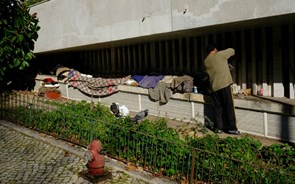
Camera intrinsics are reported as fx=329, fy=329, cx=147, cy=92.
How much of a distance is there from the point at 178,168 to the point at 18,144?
3750 mm

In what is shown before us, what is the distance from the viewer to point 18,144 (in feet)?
22.4

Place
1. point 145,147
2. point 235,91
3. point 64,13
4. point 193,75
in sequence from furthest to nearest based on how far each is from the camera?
point 64,13, point 193,75, point 235,91, point 145,147

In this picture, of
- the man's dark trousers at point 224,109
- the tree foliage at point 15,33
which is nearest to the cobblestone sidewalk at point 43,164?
the man's dark trousers at point 224,109

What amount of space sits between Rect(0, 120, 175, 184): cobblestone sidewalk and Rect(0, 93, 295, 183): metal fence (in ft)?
0.96

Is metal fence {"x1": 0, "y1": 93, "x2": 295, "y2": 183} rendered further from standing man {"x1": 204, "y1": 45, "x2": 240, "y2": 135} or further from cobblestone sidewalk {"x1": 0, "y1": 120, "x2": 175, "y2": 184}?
standing man {"x1": 204, "y1": 45, "x2": 240, "y2": 135}

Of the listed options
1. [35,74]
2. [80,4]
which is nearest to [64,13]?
[80,4]

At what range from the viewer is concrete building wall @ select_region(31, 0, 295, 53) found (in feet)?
19.9

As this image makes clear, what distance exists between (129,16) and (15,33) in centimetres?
380

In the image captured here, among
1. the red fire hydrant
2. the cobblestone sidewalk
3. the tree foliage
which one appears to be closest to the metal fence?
the cobblestone sidewalk

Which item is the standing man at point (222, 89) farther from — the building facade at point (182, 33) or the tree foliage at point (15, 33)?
the tree foliage at point (15, 33)

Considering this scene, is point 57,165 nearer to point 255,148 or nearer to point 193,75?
point 255,148

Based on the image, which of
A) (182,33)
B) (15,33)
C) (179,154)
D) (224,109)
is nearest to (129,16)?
Answer: (182,33)

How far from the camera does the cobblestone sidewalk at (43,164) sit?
4945 millimetres

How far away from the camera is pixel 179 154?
472cm
